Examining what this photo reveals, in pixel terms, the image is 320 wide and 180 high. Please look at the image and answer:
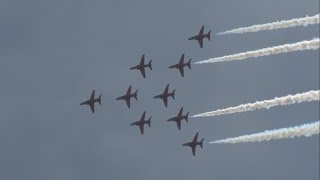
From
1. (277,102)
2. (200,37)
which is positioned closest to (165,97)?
(200,37)

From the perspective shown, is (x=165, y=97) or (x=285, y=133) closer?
(x=285, y=133)

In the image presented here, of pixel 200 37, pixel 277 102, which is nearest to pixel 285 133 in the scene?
pixel 277 102

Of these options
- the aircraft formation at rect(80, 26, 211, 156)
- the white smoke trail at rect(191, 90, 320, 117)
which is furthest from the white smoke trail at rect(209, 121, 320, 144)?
the aircraft formation at rect(80, 26, 211, 156)

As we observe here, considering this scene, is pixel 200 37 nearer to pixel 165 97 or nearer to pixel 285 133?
pixel 165 97

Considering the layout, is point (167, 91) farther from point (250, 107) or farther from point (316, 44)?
point (316, 44)

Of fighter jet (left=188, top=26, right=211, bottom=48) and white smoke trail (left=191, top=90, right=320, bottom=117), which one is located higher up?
fighter jet (left=188, top=26, right=211, bottom=48)

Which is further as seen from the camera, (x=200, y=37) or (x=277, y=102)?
(x=200, y=37)

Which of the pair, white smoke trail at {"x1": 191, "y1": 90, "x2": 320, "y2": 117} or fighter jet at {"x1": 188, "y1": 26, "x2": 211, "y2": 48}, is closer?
white smoke trail at {"x1": 191, "y1": 90, "x2": 320, "y2": 117}

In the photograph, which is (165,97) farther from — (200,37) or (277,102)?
(277,102)

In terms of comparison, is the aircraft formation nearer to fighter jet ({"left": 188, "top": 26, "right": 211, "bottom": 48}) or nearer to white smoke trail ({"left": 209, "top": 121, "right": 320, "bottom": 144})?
fighter jet ({"left": 188, "top": 26, "right": 211, "bottom": 48})

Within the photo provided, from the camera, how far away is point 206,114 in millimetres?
145500

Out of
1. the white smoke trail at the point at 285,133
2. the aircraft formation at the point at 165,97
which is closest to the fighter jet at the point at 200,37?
the aircraft formation at the point at 165,97

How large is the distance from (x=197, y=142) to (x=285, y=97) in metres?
44.4

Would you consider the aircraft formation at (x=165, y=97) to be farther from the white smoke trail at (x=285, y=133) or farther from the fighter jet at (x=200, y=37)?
the white smoke trail at (x=285, y=133)
